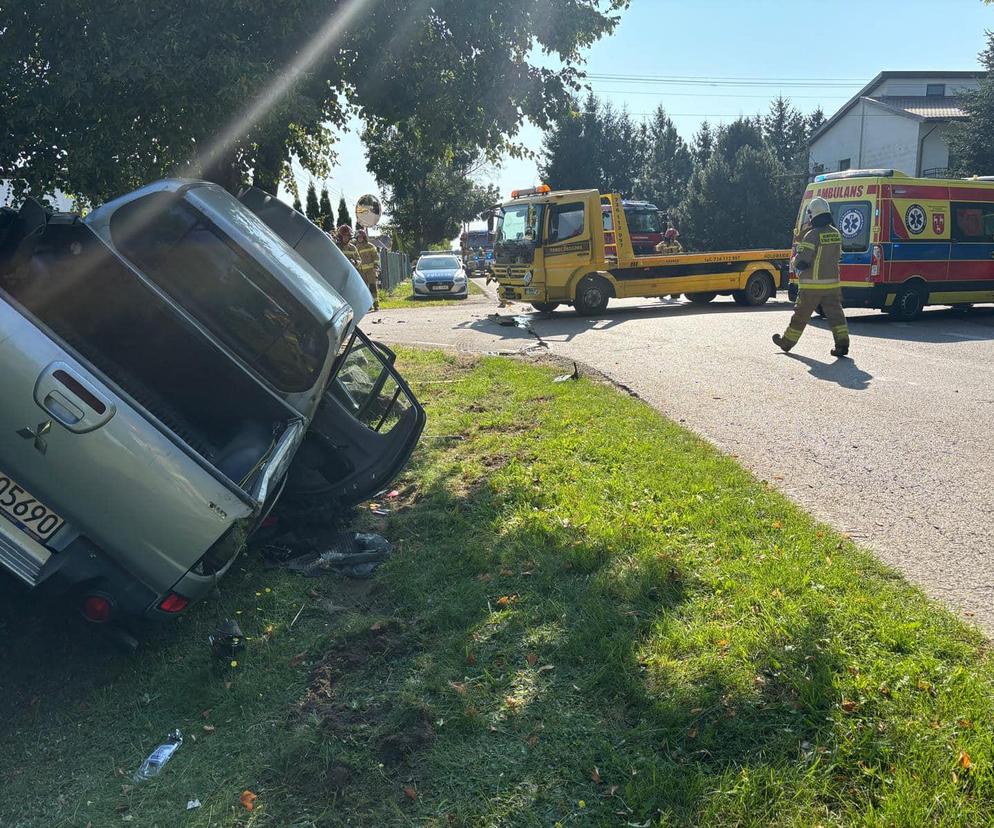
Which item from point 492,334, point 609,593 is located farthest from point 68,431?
point 492,334

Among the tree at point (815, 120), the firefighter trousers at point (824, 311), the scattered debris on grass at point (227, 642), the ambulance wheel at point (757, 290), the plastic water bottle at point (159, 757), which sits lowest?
the tree at point (815, 120)

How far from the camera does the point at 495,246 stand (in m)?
18.4

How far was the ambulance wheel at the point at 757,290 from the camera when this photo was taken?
18.7 meters

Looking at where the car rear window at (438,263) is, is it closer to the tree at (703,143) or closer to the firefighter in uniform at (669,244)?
the firefighter in uniform at (669,244)

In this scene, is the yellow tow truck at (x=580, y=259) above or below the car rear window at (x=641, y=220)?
above

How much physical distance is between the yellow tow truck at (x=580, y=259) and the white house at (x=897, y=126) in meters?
18.7

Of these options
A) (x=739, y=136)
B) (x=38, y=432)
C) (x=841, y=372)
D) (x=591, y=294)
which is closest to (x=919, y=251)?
(x=591, y=294)

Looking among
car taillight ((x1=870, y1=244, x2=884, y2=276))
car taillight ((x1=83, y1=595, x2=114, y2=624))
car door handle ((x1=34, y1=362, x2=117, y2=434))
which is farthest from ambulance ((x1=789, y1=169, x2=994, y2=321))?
car taillight ((x1=83, y1=595, x2=114, y2=624))

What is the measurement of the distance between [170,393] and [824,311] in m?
8.60

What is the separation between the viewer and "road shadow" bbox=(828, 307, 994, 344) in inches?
500

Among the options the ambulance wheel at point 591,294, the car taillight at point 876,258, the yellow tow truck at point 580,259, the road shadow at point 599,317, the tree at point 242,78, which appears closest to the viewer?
the tree at point 242,78

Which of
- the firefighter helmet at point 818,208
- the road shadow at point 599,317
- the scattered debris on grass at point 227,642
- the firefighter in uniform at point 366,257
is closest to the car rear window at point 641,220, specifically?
the road shadow at point 599,317

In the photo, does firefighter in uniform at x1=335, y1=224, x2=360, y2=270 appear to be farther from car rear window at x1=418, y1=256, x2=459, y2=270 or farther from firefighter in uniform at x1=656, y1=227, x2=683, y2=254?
firefighter in uniform at x1=656, y1=227, x2=683, y2=254

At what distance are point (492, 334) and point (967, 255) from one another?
8.89m
